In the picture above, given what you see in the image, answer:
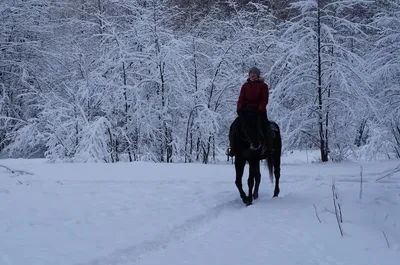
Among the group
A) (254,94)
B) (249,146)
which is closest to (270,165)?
(249,146)

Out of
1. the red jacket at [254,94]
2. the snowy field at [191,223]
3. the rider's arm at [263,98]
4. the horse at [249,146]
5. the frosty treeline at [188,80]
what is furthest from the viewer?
the frosty treeline at [188,80]

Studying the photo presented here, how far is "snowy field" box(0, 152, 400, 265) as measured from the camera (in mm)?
3420

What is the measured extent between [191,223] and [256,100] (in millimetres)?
2593

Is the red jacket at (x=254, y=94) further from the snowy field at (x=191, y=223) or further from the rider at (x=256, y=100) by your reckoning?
the snowy field at (x=191, y=223)

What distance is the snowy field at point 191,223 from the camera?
3420 millimetres

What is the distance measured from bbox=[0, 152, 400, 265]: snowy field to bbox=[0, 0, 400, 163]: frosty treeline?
4.88 metres

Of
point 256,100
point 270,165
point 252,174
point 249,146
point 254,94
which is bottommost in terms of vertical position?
point 252,174

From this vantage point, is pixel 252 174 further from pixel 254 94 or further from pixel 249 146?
pixel 254 94

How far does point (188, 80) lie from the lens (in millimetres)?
15305

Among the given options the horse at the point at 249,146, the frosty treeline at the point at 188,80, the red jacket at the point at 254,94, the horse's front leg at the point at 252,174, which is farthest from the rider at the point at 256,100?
the frosty treeline at the point at 188,80

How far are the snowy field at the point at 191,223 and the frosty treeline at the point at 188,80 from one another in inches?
192

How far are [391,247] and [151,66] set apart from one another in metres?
12.8

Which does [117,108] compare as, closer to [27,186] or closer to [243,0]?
[27,186]

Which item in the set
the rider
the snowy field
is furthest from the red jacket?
the snowy field
